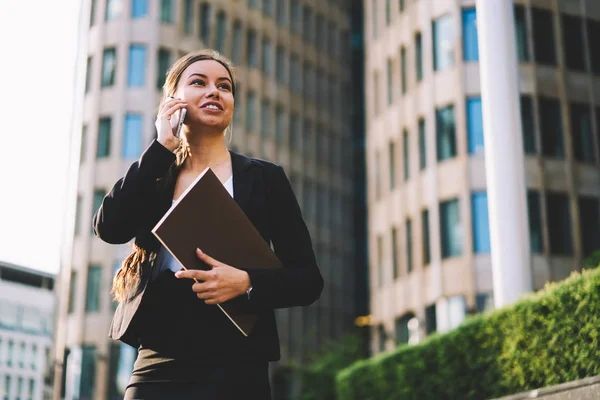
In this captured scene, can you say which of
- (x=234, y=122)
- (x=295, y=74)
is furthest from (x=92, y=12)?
(x=295, y=74)

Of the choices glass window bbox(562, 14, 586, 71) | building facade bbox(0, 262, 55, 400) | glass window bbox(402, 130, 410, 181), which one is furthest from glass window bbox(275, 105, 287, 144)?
glass window bbox(562, 14, 586, 71)

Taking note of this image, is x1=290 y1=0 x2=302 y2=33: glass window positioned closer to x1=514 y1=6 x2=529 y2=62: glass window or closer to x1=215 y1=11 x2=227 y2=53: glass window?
x1=215 y1=11 x2=227 y2=53: glass window

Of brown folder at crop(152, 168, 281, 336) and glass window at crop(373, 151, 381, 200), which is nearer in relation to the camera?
brown folder at crop(152, 168, 281, 336)

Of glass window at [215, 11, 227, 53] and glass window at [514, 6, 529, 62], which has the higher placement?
glass window at [215, 11, 227, 53]

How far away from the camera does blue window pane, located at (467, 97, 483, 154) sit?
33.4m

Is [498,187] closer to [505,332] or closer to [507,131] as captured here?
[507,131]

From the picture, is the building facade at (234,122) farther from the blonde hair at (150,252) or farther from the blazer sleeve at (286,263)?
the blazer sleeve at (286,263)

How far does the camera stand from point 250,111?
46719 mm

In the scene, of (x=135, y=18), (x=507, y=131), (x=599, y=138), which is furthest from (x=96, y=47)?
(x=507, y=131)

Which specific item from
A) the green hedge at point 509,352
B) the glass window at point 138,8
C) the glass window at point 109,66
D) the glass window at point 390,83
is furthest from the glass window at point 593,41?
the green hedge at point 509,352

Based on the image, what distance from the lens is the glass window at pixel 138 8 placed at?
4234 centimetres

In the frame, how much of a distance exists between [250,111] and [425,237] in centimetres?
1490

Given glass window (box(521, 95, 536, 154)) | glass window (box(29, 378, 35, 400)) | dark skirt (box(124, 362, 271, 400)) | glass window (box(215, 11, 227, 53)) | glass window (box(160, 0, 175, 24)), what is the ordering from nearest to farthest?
dark skirt (box(124, 362, 271, 400)), glass window (box(29, 378, 35, 400)), glass window (box(521, 95, 536, 154)), glass window (box(160, 0, 175, 24)), glass window (box(215, 11, 227, 53))

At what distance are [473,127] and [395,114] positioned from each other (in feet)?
17.7
